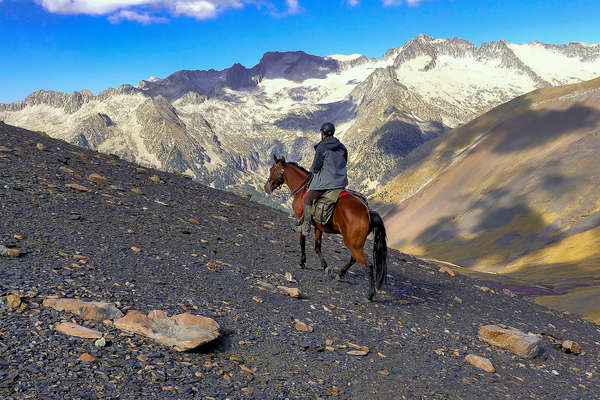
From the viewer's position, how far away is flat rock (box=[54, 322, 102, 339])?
23.5 ft

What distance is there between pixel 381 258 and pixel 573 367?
19.3 feet

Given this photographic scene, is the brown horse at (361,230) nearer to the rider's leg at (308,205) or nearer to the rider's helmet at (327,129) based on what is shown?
the rider's leg at (308,205)

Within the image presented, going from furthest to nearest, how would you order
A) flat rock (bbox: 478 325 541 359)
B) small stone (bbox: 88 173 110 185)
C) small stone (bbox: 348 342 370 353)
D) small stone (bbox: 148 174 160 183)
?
small stone (bbox: 148 174 160 183)
small stone (bbox: 88 173 110 185)
flat rock (bbox: 478 325 541 359)
small stone (bbox: 348 342 370 353)

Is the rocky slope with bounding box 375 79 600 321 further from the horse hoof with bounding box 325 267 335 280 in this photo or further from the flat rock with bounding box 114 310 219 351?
the flat rock with bounding box 114 310 219 351

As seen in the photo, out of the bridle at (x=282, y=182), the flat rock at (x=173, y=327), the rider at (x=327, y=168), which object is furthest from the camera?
the bridle at (x=282, y=182)

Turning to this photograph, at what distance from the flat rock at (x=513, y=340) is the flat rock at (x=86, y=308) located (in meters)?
9.67

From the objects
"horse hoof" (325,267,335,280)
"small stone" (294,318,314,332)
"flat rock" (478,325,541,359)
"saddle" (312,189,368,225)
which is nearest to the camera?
"small stone" (294,318,314,332)

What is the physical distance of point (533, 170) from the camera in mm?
81312

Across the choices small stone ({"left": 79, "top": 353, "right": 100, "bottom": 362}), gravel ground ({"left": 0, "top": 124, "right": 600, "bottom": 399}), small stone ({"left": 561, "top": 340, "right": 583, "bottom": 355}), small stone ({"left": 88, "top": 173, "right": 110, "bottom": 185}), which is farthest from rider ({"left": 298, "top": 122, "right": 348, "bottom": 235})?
small stone ({"left": 88, "top": 173, "right": 110, "bottom": 185})

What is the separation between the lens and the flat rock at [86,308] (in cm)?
781

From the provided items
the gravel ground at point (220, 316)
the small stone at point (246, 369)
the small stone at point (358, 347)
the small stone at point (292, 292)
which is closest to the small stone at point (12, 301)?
the gravel ground at point (220, 316)

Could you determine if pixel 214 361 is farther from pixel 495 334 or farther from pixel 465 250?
pixel 465 250

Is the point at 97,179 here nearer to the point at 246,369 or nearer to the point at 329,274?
the point at 329,274

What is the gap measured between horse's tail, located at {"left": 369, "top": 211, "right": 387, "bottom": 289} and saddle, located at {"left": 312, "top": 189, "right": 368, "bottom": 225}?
0.80 meters
